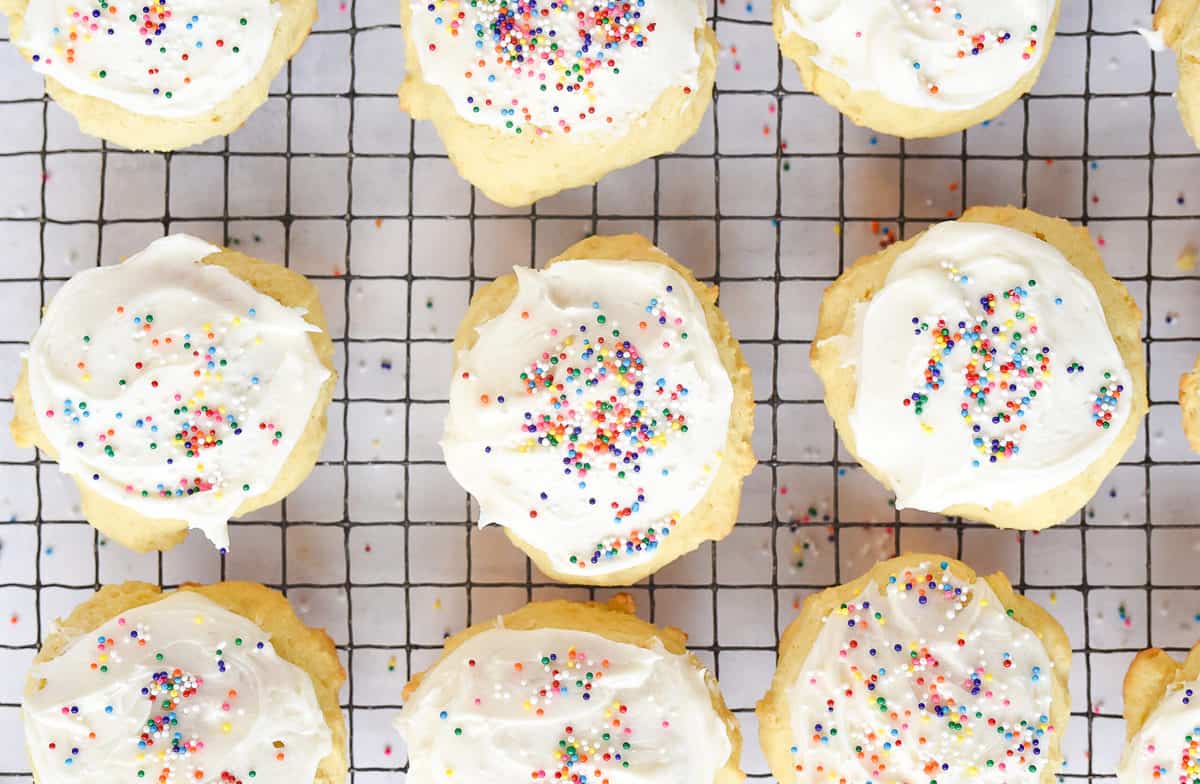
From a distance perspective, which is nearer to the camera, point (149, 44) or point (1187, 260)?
point (149, 44)

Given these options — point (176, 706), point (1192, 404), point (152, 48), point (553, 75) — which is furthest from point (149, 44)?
point (1192, 404)

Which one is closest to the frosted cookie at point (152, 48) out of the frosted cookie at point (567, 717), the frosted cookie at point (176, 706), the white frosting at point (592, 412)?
the white frosting at point (592, 412)

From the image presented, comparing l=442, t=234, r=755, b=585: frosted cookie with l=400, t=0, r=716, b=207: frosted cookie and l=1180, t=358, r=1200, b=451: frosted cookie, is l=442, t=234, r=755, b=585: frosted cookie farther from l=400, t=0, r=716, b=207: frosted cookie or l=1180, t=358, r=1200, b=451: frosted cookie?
l=1180, t=358, r=1200, b=451: frosted cookie

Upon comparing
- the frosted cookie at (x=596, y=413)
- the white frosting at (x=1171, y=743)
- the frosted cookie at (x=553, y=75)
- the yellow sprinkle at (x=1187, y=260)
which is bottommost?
the white frosting at (x=1171, y=743)

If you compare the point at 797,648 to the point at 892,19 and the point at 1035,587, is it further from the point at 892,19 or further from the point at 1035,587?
the point at 892,19

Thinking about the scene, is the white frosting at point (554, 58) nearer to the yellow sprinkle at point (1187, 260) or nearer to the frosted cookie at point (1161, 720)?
the yellow sprinkle at point (1187, 260)

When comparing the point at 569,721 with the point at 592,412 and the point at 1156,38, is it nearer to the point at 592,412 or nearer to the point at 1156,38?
the point at 592,412

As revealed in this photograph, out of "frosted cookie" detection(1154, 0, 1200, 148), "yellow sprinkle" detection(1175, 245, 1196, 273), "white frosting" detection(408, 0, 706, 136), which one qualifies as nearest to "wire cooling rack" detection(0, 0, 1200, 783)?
"yellow sprinkle" detection(1175, 245, 1196, 273)
